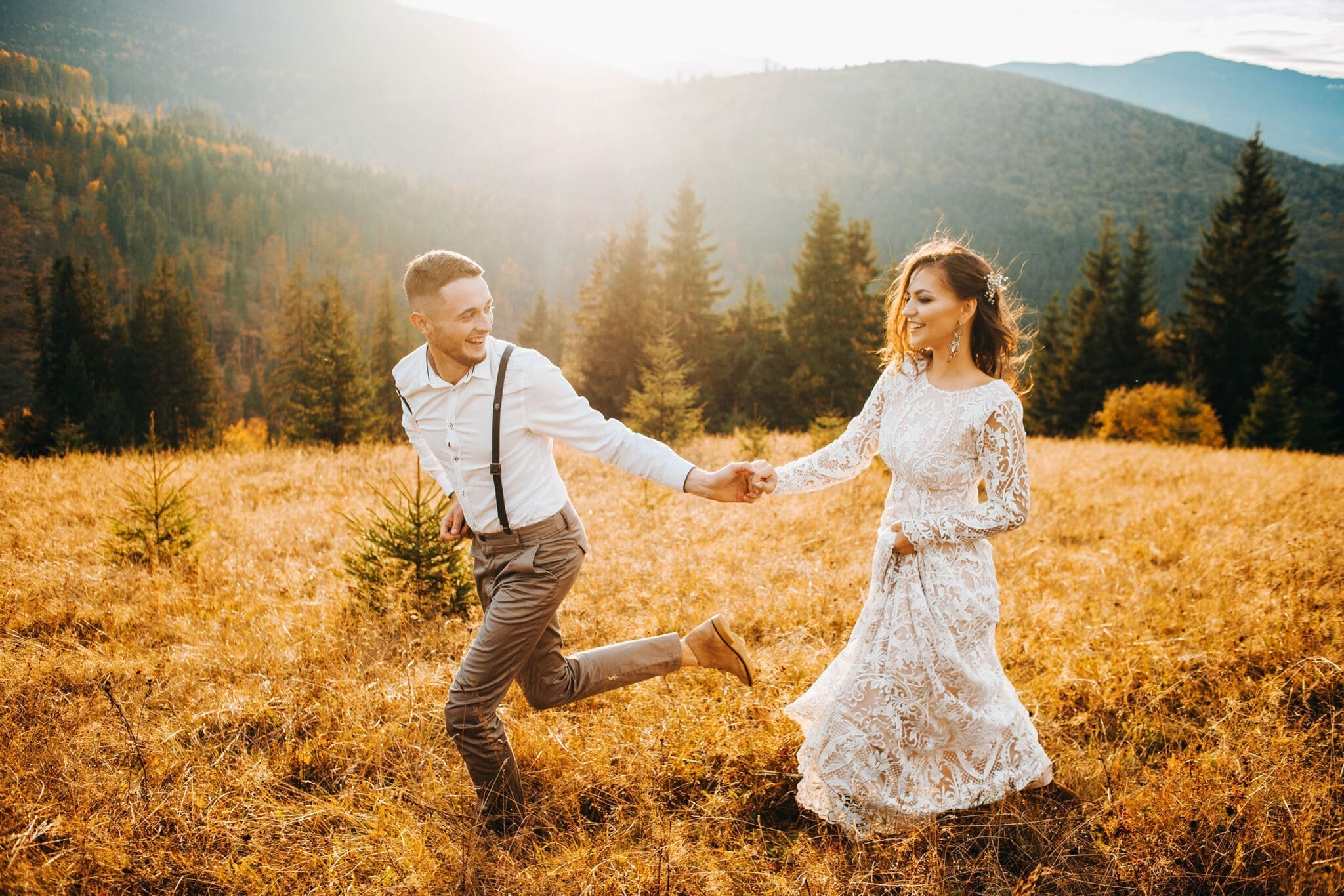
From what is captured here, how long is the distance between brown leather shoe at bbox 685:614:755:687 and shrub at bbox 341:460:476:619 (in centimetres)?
232

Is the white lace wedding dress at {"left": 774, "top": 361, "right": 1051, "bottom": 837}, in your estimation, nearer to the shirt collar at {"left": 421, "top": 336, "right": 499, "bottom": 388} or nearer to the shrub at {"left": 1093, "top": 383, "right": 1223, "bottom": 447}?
the shirt collar at {"left": 421, "top": 336, "right": 499, "bottom": 388}

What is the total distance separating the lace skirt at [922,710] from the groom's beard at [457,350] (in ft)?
6.23

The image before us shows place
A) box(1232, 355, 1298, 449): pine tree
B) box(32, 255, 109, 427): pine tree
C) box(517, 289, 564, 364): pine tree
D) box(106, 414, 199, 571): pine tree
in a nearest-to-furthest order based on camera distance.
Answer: box(106, 414, 199, 571): pine tree → box(1232, 355, 1298, 449): pine tree → box(32, 255, 109, 427): pine tree → box(517, 289, 564, 364): pine tree

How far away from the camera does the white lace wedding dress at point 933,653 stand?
2.73 meters

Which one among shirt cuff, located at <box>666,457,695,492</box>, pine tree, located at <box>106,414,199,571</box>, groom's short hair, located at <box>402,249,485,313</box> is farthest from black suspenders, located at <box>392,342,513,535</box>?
pine tree, located at <box>106,414,199,571</box>

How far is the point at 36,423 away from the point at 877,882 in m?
47.4

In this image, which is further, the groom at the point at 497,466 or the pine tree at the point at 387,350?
the pine tree at the point at 387,350

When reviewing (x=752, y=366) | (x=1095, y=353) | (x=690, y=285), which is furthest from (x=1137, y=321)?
(x=690, y=285)

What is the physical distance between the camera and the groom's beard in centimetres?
268

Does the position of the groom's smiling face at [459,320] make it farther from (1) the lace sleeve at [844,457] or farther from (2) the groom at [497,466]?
(1) the lace sleeve at [844,457]

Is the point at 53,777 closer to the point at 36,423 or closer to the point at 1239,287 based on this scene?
the point at 36,423

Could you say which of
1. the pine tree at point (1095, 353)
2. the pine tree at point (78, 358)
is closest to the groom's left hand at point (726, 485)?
the pine tree at point (1095, 353)

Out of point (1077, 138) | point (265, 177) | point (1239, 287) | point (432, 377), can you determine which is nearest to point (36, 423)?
point (432, 377)

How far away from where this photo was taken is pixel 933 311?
9.22 feet
